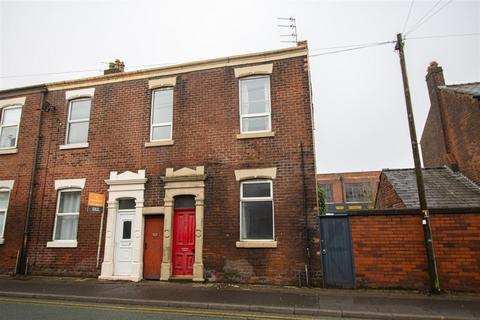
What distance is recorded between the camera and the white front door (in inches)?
407

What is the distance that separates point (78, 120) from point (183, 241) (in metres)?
6.85

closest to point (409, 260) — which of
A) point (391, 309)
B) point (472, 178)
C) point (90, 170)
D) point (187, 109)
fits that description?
point (391, 309)

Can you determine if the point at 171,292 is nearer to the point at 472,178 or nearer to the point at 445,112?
the point at 472,178

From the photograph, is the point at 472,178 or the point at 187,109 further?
the point at 472,178

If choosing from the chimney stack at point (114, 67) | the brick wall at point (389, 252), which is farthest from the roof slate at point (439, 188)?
the chimney stack at point (114, 67)

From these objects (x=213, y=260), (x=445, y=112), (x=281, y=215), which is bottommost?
(x=213, y=260)

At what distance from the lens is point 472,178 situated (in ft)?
39.9

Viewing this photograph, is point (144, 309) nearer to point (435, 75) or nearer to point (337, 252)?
point (337, 252)

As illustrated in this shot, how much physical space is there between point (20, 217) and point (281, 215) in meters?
10.3

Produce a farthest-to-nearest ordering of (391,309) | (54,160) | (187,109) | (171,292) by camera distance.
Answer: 1. (54,160)
2. (187,109)
3. (171,292)
4. (391,309)

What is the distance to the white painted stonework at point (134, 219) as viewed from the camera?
10141 mm

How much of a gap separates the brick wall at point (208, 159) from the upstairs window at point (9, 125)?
175 centimetres

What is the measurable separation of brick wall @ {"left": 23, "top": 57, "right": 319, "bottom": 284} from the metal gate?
369mm

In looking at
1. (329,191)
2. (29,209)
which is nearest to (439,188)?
(29,209)
